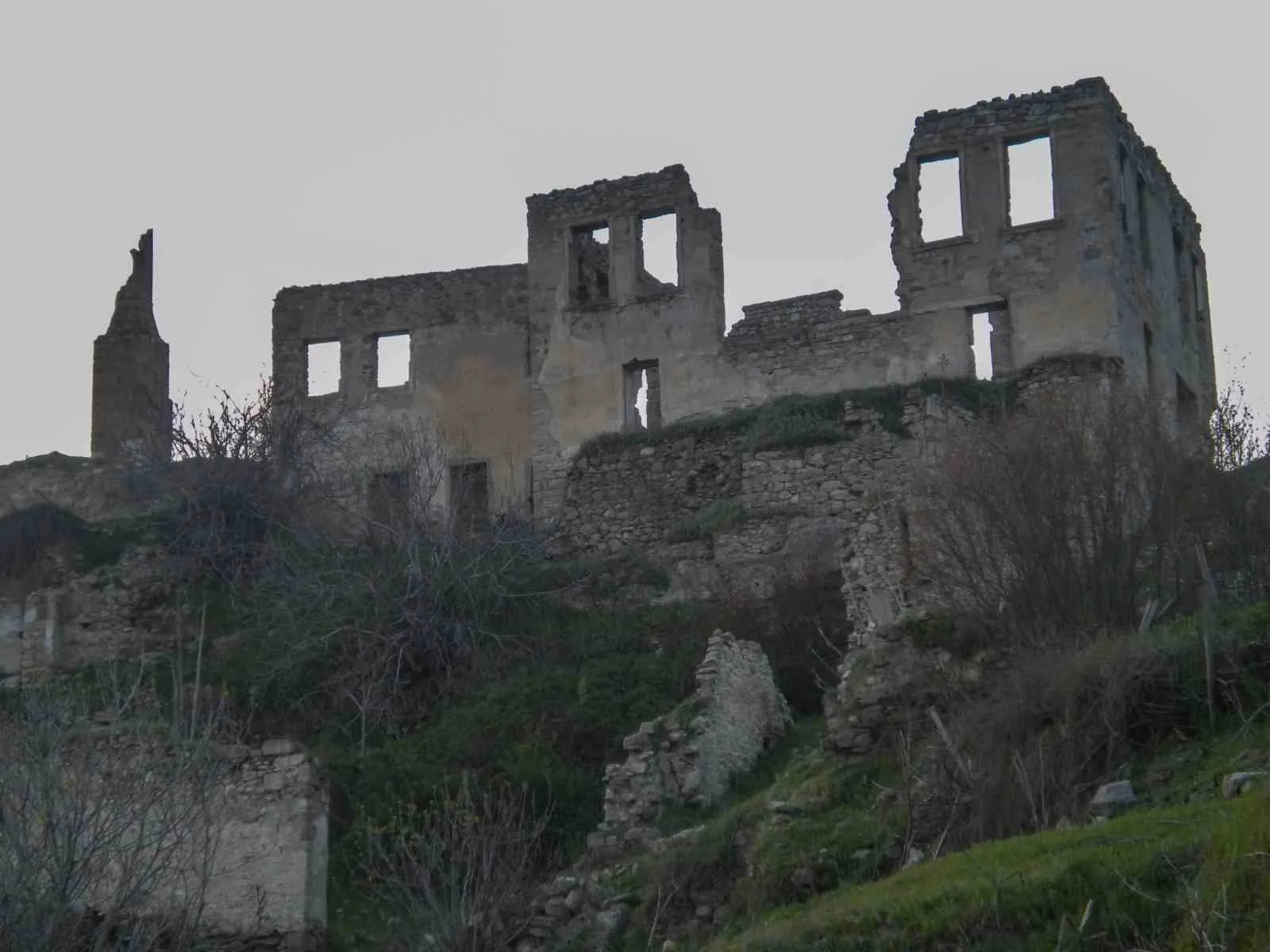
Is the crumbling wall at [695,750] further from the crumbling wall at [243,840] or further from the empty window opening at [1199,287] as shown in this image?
the empty window opening at [1199,287]

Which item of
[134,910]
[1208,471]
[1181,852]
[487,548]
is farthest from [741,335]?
[1181,852]

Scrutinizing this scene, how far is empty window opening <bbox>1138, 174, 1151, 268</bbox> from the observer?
108 feet

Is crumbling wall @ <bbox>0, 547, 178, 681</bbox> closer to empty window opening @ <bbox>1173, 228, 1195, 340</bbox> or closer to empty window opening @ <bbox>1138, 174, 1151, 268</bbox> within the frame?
empty window opening @ <bbox>1138, 174, 1151, 268</bbox>

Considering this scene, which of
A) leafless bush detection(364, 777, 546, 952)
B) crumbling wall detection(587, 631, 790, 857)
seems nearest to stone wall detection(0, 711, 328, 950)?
leafless bush detection(364, 777, 546, 952)

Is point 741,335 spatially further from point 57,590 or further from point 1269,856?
point 1269,856

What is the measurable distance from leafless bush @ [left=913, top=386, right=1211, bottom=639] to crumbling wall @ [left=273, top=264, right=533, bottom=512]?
493 inches

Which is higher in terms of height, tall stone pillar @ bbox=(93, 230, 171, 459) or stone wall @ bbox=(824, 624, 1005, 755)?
tall stone pillar @ bbox=(93, 230, 171, 459)

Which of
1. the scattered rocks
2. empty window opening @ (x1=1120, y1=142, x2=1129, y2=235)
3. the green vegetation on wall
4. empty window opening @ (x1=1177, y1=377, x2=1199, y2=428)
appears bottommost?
the scattered rocks

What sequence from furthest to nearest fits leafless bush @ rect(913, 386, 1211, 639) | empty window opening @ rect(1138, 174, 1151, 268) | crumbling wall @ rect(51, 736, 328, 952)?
1. empty window opening @ rect(1138, 174, 1151, 268)
2. crumbling wall @ rect(51, 736, 328, 952)
3. leafless bush @ rect(913, 386, 1211, 639)

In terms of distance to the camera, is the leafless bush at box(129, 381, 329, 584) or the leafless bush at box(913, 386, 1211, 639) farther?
the leafless bush at box(129, 381, 329, 584)

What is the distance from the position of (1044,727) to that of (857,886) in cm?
205

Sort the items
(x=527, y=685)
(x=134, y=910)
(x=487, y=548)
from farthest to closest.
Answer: (x=487, y=548) → (x=527, y=685) → (x=134, y=910)

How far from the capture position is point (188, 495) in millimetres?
31484

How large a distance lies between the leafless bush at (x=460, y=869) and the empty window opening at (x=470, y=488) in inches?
394
